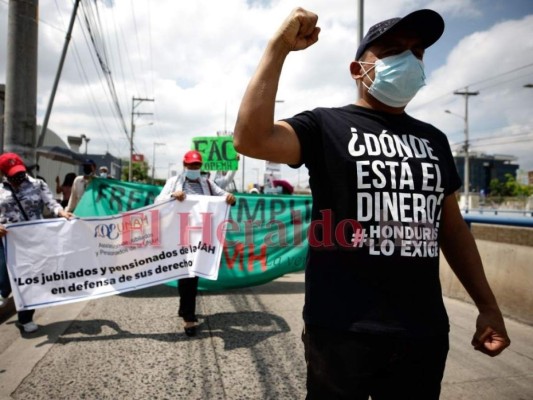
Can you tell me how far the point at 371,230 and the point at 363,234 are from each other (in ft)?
0.09

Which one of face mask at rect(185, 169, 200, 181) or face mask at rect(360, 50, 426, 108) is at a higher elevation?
face mask at rect(360, 50, 426, 108)

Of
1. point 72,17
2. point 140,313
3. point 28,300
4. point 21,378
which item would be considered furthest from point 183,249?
point 72,17

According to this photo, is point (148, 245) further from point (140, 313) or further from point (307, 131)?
point (307, 131)

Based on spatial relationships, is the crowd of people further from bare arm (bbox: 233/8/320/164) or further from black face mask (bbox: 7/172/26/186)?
black face mask (bbox: 7/172/26/186)

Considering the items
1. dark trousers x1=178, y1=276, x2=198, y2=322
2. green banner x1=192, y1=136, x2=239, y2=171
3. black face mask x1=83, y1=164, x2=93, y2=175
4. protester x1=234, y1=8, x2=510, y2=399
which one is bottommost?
dark trousers x1=178, y1=276, x2=198, y2=322

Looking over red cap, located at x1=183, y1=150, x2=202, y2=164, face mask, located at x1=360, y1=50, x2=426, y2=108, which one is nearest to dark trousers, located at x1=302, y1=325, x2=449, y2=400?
face mask, located at x1=360, y1=50, x2=426, y2=108

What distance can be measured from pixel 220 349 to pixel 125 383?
912mm

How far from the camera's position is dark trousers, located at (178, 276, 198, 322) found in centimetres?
390

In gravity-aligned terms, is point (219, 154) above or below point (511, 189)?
above

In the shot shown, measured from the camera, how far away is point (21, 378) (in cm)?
287

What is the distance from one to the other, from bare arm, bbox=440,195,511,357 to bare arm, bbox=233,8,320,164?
79 centimetres

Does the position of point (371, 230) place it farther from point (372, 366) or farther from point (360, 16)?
point (360, 16)

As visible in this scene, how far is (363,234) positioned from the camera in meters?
1.22

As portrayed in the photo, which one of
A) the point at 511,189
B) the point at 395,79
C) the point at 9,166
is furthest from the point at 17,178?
the point at 511,189
